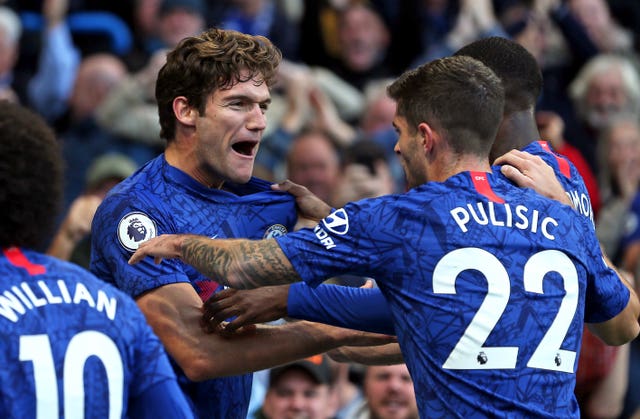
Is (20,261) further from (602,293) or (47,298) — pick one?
(602,293)

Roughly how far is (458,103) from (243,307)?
115 centimetres

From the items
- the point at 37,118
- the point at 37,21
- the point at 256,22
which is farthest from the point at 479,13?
the point at 37,118

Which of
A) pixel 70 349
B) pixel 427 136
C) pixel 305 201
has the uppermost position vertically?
pixel 427 136

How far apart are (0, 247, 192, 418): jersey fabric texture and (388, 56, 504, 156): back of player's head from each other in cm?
140

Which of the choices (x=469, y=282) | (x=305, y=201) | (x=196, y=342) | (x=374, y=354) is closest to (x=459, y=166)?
(x=469, y=282)

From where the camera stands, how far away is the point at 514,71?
18.3 feet

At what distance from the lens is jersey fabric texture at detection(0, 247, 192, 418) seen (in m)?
3.67

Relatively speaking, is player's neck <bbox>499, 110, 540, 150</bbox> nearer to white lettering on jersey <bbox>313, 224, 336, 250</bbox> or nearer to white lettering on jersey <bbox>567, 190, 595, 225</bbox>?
white lettering on jersey <bbox>567, 190, 595, 225</bbox>

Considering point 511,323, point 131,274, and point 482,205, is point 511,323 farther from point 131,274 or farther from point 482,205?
point 131,274

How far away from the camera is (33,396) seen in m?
3.67

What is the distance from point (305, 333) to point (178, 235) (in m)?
0.76

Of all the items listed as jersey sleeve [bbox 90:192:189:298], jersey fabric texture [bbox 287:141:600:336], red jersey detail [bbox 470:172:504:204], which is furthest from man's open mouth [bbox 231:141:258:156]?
red jersey detail [bbox 470:172:504:204]

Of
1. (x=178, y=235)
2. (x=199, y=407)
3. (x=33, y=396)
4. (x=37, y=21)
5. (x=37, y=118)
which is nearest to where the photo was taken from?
(x=33, y=396)

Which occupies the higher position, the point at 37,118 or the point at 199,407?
the point at 37,118
